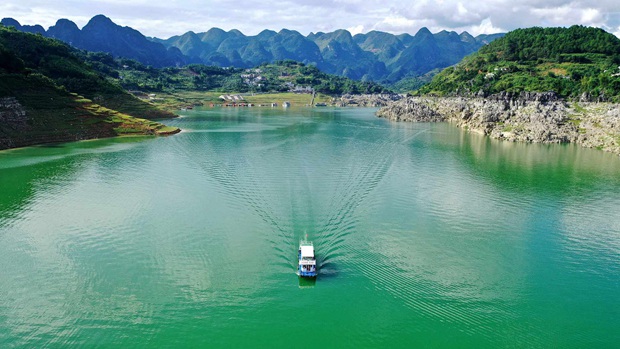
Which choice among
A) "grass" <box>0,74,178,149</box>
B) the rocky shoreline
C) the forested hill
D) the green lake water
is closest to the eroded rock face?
"grass" <box>0,74,178,149</box>

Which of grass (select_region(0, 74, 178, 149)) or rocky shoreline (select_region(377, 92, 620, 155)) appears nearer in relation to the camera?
grass (select_region(0, 74, 178, 149))

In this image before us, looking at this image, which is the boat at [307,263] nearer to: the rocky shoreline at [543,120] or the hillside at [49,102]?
the hillside at [49,102]

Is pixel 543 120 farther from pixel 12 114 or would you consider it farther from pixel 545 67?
pixel 12 114

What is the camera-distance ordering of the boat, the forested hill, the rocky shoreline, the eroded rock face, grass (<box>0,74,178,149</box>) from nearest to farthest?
the boat
the eroded rock face
grass (<box>0,74,178,149</box>)
the rocky shoreline
the forested hill

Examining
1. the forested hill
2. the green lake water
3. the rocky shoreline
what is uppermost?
the forested hill

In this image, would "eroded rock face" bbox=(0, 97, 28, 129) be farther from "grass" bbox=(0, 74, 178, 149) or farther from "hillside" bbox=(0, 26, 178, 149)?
"grass" bbox=(0, 74, 178, 149)

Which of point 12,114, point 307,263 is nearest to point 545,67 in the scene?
point 307,263

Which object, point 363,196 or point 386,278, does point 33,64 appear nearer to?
point 363,196
